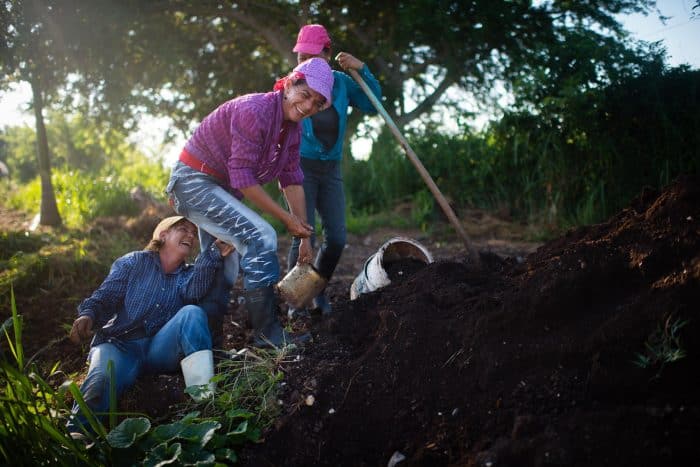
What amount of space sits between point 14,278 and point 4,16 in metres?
2.35

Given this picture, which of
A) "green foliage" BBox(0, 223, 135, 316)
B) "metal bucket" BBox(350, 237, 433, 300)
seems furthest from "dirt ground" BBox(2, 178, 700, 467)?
"green foliage" BBox(0, 223, 135, 316)

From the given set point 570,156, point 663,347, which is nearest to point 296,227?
point 663,347

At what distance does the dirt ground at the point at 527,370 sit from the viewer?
5.59ft

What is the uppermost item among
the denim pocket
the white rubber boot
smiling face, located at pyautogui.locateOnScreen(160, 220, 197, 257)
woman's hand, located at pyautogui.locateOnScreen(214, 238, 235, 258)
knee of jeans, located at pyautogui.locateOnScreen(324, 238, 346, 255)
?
the denim pocket

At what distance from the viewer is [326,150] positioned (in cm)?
345

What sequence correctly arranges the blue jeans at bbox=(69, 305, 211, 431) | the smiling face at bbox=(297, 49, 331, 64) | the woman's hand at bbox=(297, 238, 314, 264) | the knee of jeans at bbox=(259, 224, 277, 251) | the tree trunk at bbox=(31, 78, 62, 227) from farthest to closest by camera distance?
the tree trunk at bbox=(31, 78, 62, 227)
the smiling face at bbox=(297, 49, 331, 64)
the woman's hand at bbox=(297, 238, 314, 264)
the knee of jeans at bbox=(259, 224, 277, 251)
the blue jeans at bbox=(69, 305, 211, 431)

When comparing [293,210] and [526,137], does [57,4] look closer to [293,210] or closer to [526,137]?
[293,210]

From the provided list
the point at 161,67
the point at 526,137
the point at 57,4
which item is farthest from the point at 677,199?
the point at 161,67

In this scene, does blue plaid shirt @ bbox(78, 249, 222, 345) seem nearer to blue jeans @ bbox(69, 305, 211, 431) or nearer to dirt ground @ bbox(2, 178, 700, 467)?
blue jeans @ bbox(69, 305, 211, 431)

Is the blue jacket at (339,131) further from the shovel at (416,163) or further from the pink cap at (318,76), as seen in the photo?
the pink cap at (318,76)

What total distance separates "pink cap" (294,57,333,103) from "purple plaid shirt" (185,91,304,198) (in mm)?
202

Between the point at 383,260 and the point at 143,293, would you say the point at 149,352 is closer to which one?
the point at 143,293

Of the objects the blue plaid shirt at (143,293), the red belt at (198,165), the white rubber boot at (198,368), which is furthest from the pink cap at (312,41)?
the white rubber boot at (198,368)

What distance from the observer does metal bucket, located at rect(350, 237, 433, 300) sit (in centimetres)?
340
